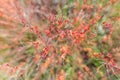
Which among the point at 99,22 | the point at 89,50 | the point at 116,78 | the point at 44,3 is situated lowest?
the point at 116,78

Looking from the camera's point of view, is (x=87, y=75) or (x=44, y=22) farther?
(x=44, y=22)

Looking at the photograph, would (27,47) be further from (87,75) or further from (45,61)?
(87,75)

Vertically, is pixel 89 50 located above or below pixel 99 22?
below

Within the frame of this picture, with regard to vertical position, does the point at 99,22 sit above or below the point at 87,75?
above

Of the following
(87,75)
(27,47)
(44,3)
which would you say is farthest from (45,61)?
(44,3)

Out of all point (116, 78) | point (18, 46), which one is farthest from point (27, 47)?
point (116, 78)

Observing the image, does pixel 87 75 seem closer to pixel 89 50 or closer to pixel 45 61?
pixel 89 50
